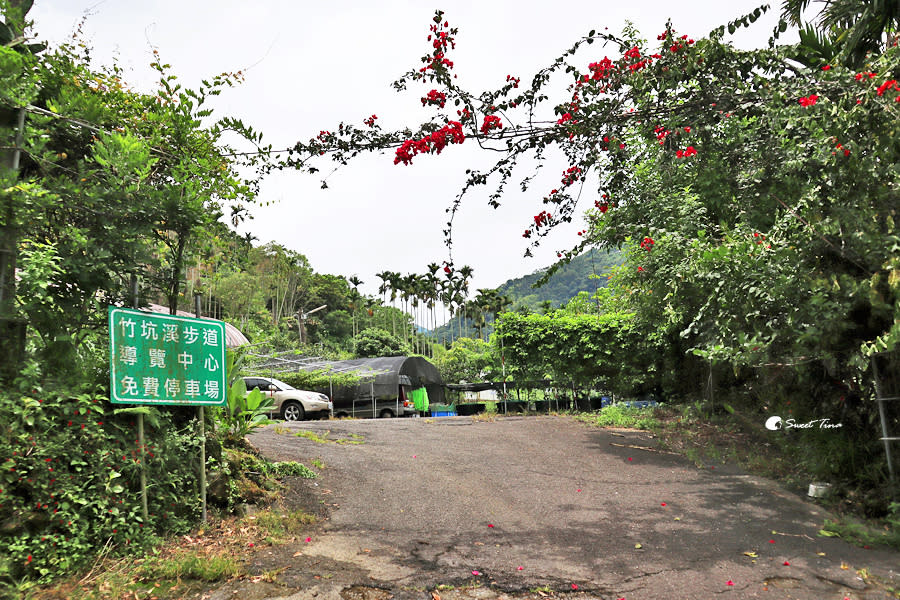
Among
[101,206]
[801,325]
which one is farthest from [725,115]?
[101,206]

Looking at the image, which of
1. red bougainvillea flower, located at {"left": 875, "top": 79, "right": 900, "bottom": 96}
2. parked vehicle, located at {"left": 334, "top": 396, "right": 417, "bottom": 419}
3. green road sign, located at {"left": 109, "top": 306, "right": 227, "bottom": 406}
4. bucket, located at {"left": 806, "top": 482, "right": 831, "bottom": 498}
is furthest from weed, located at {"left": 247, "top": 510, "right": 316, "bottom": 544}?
parked vehicle, located at {"left": 334, "top": 396, "right": 417, "bottom": 419}

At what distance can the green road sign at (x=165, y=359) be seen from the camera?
4508 millimetres

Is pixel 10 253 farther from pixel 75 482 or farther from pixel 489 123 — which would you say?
pixel 489 123

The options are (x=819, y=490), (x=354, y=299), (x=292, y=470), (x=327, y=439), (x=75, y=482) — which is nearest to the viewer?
(x=75, y=482)

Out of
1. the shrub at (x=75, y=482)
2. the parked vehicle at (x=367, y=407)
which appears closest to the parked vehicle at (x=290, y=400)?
the parked vehicle at (x=367, y=407)

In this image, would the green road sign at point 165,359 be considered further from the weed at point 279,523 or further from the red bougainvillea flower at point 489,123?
the red bougainvillea flower at point 489,123

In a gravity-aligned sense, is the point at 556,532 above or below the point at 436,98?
below

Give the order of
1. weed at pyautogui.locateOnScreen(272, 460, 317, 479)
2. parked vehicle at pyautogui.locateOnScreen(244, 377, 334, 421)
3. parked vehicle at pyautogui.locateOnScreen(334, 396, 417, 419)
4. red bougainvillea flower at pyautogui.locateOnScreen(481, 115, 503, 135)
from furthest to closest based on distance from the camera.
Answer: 1. parked vehicle at pyautogui.locateOnScreen(334, 396, 417, 419)
2. parked vehicle at pyautogui.locateOnScreen(244, 377, 334, 421)
3. weed at pyautogui.locateOnScreen(272, 460, 317, 479)
4. red bougainvillea flower at pyautogui.locateOnScreen(481, 115, 503, 135)

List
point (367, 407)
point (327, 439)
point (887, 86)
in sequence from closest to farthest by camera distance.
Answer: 1. point (887, 86)
2. point (327, 439)
3. point (367, 407)

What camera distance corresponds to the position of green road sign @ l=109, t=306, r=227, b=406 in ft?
14.8

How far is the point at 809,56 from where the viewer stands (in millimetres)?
8219

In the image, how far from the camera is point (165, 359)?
16.1 feet

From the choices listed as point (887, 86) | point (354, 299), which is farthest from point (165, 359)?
point (354, 299)

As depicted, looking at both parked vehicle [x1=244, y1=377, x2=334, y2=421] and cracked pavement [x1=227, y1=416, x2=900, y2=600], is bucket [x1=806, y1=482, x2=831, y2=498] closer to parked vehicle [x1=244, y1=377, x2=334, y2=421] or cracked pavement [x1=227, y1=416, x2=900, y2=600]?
cracked pavement [x1=227, y1=416, x2=900, y2=600]
